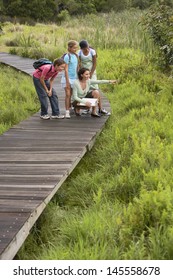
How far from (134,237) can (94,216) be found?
423 mm

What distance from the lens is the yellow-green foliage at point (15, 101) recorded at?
721cm

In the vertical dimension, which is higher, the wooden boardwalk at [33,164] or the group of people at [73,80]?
the group of people at [73,80]

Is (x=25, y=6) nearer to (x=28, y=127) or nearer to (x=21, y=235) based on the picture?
(x=28, y=127)

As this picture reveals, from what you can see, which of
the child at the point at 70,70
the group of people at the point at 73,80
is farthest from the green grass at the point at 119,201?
the child at the point at 70,70

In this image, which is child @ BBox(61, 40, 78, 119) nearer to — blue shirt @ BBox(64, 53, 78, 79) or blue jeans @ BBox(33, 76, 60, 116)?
blue shirt @ BBox(64, 53, 78, 79)

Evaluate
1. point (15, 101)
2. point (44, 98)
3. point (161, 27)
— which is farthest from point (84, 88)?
point (161, 27)

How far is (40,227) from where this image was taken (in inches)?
142

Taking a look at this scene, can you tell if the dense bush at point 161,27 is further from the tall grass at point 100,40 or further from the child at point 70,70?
the child at point 70,70

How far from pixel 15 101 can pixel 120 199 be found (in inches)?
198

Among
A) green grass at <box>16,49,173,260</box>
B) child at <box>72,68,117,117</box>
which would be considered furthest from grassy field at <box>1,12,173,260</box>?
child at <box>72,68,117,117</box>

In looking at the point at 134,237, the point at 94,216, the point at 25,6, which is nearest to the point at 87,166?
the point at 94,216

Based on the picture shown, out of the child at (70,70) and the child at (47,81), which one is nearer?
the child at (47,81)

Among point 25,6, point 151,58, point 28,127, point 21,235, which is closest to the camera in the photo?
point 21,235

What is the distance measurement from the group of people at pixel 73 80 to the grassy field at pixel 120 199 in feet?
2.05
